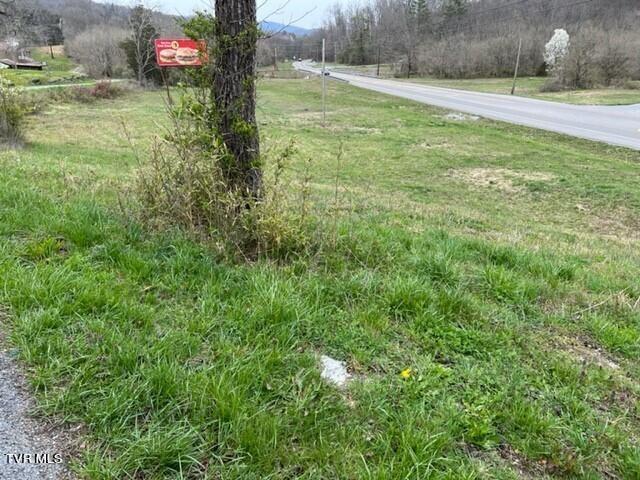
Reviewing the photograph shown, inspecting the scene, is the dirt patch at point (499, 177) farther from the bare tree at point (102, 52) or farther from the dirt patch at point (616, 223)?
the bare tree at point (102, 52)

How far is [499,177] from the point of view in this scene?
34.5ft

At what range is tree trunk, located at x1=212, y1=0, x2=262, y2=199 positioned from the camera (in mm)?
2910

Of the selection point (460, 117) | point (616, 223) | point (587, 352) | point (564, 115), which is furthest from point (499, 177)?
point (564, 115)

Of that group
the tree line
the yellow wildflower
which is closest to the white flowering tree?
the tree line

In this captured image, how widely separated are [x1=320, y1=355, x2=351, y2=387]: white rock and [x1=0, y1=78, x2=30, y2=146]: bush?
11.5m

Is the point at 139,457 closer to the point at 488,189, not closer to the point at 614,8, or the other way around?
the point at 488,189

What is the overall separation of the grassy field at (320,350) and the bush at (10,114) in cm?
836

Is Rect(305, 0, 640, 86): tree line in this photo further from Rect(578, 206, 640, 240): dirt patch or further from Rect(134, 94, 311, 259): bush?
Rect(134, 94, 311, 259): bush

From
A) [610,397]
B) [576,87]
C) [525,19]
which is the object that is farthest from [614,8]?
[610,397]

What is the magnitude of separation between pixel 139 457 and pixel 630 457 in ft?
5.76

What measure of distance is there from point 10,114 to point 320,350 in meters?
11.9

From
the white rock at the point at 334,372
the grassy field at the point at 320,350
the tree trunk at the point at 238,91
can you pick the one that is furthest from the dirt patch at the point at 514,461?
the tree trunk at the point at 238,91

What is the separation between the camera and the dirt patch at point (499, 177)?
9789mm

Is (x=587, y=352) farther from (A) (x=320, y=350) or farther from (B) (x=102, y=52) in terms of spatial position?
(B) (x=102, y=52)
